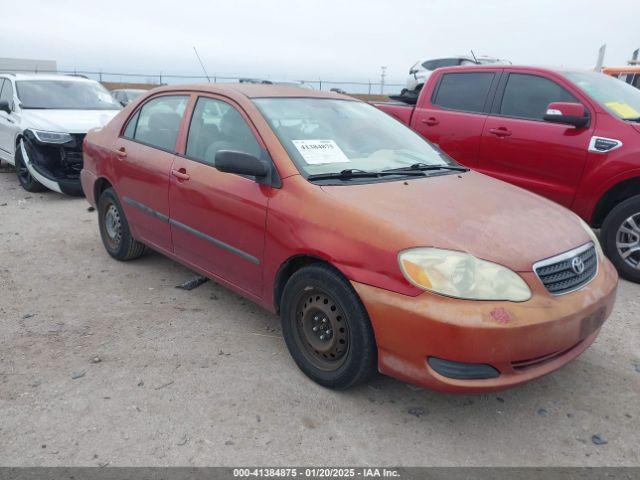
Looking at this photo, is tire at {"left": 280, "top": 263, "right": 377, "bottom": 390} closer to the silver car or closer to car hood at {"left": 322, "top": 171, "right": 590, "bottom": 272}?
car hood at {"left": 322, "top": 171, "right": 590, "bottom": 272}

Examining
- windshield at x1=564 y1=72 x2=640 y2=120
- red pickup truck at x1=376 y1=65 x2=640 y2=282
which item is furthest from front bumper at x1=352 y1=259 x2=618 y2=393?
windshield at x1=564 y1=72 x2=640 y2=120

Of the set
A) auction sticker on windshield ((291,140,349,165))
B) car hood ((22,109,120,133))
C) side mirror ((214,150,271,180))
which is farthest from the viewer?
car hood ((22,109,120,133))

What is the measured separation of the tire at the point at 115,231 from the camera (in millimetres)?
4652

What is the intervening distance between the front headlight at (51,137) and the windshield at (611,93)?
617cm

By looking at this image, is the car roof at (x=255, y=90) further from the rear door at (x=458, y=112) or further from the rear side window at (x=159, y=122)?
the rear door at (x=458, y=112)

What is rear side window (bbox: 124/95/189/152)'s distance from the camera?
399cm

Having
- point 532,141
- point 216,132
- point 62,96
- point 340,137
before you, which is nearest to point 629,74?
point 532,141

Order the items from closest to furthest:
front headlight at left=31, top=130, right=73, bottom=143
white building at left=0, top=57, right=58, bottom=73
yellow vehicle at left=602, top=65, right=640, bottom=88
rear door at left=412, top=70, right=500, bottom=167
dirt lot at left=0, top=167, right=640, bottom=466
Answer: dirt lot at left=0, top=167, right=640, bottom=466, rear door at left=412, top=70, right=500, bottom=167, front headlight at left=31, top=130, right=73, bottom=143, yellow vehicle at left=602, top=65, right=640, bottom=88, white building at left=0, top=57, right=58, bottom=73

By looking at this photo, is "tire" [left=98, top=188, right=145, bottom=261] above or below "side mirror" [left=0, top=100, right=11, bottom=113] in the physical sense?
below

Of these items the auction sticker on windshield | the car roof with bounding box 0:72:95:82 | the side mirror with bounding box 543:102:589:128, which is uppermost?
the side mirror with bounding box 543:102:589:128

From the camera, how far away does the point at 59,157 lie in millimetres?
7176

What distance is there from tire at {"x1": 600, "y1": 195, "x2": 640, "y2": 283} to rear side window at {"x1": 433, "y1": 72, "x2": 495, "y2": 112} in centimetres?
180

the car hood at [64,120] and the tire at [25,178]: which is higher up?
the car hood at [64,120]

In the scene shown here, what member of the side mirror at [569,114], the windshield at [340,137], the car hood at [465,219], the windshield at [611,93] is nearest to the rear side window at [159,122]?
the windshield at [340,137]
